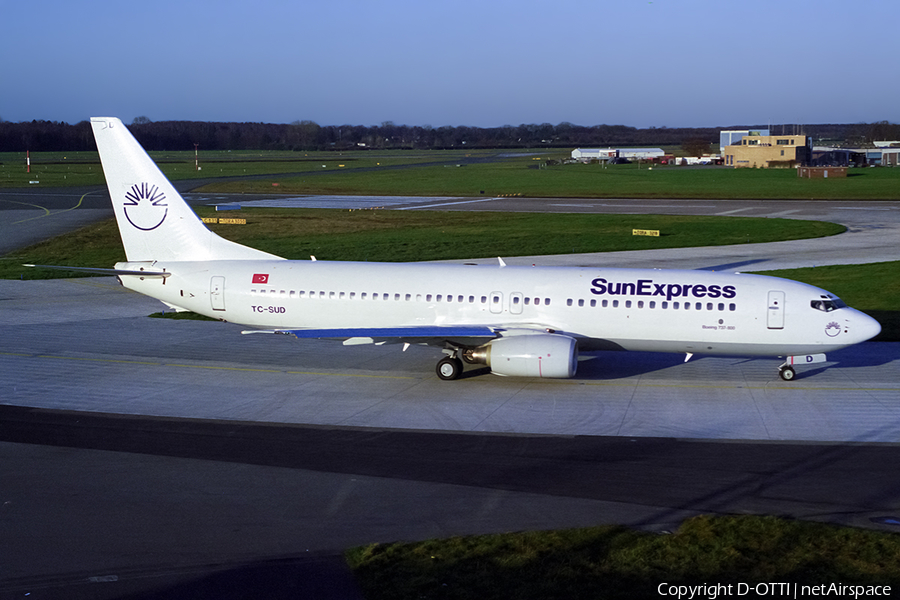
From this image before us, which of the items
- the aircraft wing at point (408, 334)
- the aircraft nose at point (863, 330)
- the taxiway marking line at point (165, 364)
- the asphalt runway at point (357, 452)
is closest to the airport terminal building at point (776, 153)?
the asphalt runway at point (357, 452)

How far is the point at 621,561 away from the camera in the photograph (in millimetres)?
14961

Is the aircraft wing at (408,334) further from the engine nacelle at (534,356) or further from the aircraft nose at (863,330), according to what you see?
the aircraft nose at (863,330)

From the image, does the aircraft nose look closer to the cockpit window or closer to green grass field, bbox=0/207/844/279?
the cockpit window

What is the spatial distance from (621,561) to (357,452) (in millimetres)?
8193

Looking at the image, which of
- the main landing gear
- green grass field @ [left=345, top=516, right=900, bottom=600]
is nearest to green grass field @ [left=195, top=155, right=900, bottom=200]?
the main landing gear

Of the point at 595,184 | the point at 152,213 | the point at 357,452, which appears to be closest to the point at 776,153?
the point at 595,184

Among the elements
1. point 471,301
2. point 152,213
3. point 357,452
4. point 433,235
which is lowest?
point 357,452

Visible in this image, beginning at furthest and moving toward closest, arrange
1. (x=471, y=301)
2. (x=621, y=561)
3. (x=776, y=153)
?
(x=776, y=153) → (x=471, y=301) → (x=621, y=561)

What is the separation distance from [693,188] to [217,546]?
106m

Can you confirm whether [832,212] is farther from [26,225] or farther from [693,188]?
[26,225]

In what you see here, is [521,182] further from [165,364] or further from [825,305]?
[825,305]

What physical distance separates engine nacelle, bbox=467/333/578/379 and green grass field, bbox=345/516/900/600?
9.48m

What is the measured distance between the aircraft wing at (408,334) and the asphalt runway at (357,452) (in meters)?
1.57

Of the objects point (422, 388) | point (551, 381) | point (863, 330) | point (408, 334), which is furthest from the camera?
point (551, 381)
